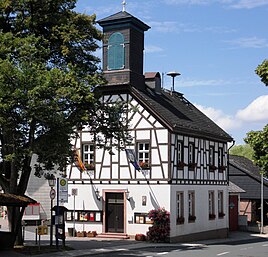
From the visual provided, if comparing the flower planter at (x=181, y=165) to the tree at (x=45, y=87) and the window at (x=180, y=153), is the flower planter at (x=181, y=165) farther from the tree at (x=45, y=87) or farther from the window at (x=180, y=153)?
the tree at (x=45, y=87)

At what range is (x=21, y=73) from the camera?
21.4 meters

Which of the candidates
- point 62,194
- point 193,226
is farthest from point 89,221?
point 62,194

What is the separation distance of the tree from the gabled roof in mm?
5673

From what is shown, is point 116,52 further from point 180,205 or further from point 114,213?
→ point 180,205

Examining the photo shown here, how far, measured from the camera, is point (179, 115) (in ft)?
117

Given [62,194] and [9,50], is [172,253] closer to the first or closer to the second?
[62,194]

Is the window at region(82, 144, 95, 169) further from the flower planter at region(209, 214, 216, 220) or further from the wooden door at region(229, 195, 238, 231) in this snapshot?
the wooden door at region(229, 195, 238, 231)

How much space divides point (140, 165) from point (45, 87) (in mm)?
12054

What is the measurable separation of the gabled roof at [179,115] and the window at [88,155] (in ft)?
14.4

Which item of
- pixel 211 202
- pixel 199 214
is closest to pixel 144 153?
pixel 199 214

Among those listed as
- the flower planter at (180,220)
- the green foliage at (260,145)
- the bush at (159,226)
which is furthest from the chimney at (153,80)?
the green foliage at (260,145)

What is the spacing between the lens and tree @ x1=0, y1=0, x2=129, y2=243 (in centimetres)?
2158

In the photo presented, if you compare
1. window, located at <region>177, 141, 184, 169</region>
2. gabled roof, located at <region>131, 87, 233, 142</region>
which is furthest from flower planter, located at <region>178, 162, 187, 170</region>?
gabled roof, located at <region>131, 87, 233, 142</region>

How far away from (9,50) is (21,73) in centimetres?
193
